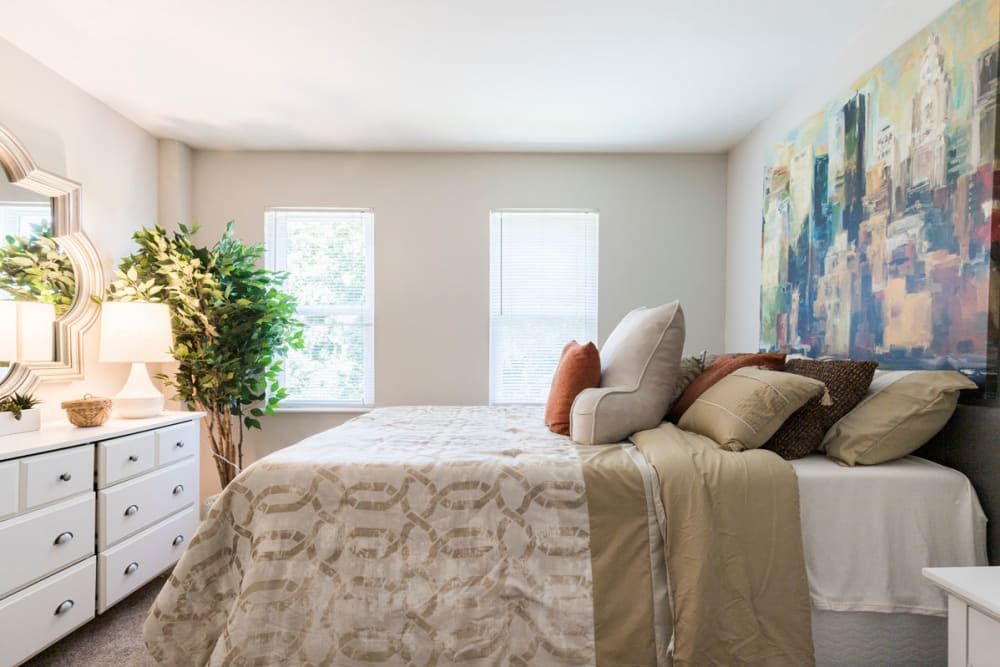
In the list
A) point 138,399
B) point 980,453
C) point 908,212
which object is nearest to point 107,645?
point 138,399

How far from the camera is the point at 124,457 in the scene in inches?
91.5

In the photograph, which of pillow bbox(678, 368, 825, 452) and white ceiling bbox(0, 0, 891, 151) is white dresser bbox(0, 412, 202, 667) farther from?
pillow bbox(678, 368, 825, 452)

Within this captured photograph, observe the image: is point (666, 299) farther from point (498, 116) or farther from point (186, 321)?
point (186, 321)

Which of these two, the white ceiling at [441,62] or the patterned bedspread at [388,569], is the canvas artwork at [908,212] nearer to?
the white ceiling at [441,62]

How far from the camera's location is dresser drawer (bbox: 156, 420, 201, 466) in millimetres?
2576

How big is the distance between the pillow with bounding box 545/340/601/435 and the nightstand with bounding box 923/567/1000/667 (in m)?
1.22

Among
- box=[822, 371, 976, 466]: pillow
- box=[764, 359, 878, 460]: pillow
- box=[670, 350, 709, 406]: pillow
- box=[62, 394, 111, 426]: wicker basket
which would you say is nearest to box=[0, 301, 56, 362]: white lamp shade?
box=[62, 394, 111, 426]: wicker basket

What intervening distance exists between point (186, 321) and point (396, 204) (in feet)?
5.24

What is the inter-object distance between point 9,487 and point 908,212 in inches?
134

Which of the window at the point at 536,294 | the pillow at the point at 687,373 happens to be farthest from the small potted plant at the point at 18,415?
the pillow at the point at 687,373

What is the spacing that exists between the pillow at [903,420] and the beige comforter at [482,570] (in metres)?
0.33

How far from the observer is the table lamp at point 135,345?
2.63 metres

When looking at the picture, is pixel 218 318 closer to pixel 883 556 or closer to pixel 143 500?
pixel 143 500

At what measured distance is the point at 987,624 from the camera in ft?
3.84
